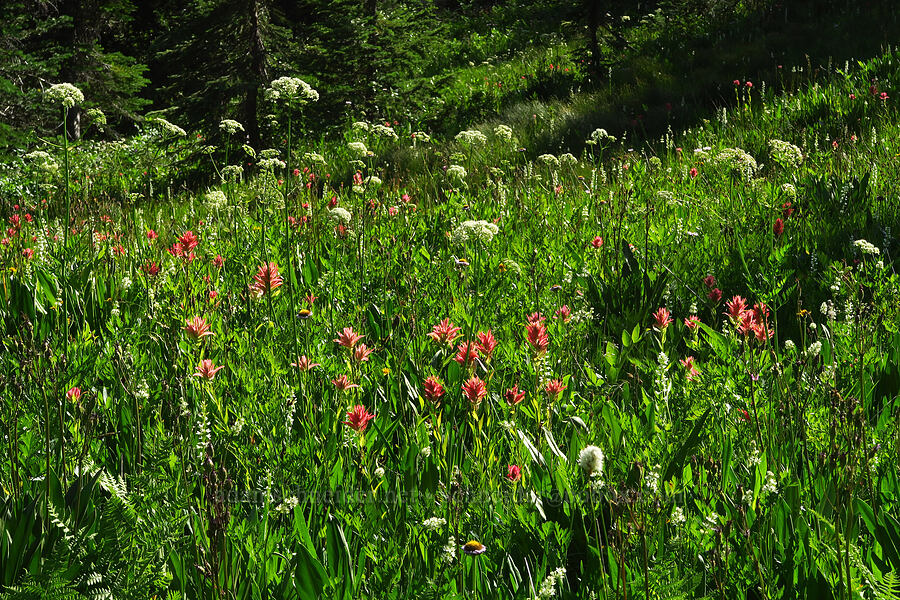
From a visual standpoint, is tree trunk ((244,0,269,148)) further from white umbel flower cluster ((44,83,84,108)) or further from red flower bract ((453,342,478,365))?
red flower bract ((453,342,478,365))

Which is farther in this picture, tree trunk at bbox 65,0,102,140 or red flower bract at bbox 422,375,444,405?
tree trunk at bbox 65,0,102,140

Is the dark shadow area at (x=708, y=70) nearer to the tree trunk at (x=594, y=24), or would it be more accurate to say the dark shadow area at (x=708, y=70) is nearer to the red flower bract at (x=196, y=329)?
the tree trunk at (x=594, y=24)

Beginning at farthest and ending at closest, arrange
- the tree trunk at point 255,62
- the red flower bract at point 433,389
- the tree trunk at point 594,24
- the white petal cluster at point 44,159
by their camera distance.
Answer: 1. the tree trunk at point 594,24
2. the tree trunk at point 255,62
3. the white petal cluster at point 44,159
4. the red flower bract at point 433,389

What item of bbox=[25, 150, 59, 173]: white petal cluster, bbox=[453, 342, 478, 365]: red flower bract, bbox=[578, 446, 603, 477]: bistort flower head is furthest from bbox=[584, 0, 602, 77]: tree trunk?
bbox=[578, 446, 603, 477]: bistort flower head

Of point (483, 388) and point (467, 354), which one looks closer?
point (483, 388)

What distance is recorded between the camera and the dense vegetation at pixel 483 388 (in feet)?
4.95

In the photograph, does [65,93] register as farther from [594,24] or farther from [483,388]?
[594,24]

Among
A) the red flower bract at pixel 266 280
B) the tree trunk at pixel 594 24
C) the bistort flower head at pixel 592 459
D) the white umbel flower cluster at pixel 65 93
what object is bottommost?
the tree trunk at pixel 594 24

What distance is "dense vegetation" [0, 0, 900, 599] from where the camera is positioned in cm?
151

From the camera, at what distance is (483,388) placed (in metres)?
1.88

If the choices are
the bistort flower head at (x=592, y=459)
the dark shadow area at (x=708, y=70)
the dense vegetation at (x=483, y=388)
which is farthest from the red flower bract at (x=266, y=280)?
the dark shadow area at (x=708, y=70)

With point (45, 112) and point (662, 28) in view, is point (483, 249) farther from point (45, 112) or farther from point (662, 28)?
point (662, 28)

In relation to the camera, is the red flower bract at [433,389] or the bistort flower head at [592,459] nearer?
the bistort flower head at [592,459]

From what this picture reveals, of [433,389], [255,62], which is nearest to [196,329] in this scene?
[433,389]
